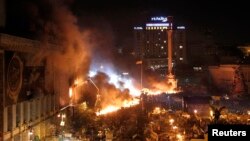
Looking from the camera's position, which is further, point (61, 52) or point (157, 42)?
point (157, 42)

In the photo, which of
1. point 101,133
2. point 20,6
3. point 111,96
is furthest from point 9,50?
point 111,96

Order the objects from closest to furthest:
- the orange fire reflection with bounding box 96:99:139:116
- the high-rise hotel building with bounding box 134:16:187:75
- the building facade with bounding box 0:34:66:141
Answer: the building facade with bounding box 0:34:66:141, the orange fire reflection with bounding box 96:99:139:116, the high-rise hotel building with bounding box 134:16:187:75

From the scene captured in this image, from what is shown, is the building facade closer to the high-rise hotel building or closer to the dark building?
the dark building

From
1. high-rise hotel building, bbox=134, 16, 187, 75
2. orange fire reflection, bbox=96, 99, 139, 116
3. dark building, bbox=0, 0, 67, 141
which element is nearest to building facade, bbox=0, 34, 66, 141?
dark building, bbox=0, 0, 67, 141

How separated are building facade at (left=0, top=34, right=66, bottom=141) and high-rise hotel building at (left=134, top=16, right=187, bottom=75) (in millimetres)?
72118

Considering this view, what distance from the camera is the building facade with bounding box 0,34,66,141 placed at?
21484 millimetres

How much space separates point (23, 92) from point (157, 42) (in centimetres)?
8308

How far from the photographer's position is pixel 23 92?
80.7 feet

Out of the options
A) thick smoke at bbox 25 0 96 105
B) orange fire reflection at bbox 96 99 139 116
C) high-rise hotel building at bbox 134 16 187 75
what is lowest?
orange fire reflection at bbox 96 99 139 116

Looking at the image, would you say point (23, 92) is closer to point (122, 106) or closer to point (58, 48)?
point (58, 48)

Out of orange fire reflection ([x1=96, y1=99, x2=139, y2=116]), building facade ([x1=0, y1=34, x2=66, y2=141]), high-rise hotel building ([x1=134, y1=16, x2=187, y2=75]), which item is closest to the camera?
building facade ([x1=0, y1=34, x2=66, y2=141])

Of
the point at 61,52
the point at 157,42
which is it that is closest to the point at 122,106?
the point at 61,52

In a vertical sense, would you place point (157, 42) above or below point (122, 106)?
above

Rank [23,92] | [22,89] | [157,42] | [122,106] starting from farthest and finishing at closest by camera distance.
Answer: [157,42] → [122,106] → [23,92] → [22,89]
